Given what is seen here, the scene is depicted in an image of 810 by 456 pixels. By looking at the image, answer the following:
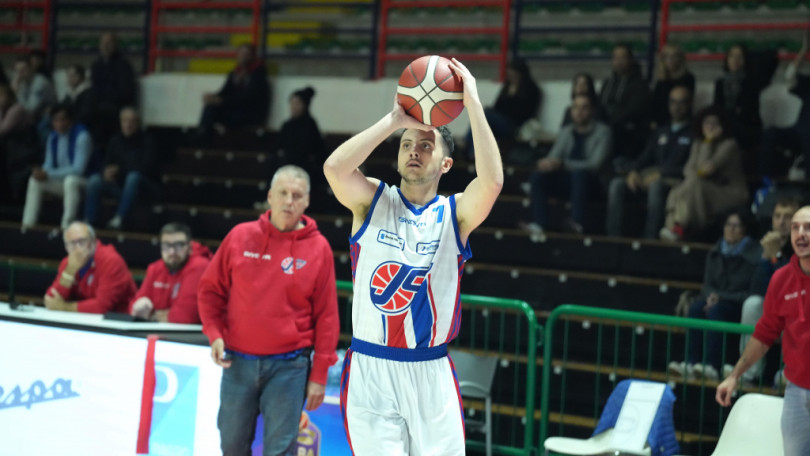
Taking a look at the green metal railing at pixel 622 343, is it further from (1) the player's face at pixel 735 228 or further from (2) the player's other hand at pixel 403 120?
(2) the player's other hand at pixel 403 120

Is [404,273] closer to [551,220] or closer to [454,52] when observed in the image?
[551,220]

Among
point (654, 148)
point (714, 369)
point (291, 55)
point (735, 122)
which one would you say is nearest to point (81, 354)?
point (714, 369)

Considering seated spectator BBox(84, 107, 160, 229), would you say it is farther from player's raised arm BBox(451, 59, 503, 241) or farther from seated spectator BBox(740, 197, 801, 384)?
player's raised arm BBox(451, 59, 503, 241)

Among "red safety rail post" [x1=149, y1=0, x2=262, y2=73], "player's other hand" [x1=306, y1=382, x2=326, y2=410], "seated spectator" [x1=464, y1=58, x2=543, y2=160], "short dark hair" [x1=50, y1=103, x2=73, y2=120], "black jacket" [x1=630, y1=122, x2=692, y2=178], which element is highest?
"red safety rail post" [x1=149, y1=0, x2=262, y2=73]

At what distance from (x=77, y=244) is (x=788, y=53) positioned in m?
8.50

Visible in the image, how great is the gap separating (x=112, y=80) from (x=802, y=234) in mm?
10420

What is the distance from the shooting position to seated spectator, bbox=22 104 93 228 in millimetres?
11883

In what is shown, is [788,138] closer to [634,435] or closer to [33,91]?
[634,435]

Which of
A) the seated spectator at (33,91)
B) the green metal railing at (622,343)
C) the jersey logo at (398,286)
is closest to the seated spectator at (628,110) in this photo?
the green metal railing at (622,343)

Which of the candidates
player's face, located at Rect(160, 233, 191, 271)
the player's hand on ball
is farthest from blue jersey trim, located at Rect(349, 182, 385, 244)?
player's face, located at Rect(160, 233, 191, 271)

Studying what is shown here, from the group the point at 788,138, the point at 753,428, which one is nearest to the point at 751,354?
the point at 753,428

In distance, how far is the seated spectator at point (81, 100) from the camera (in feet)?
41.6

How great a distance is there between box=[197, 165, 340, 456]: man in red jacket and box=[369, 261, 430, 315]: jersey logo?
63.0 inches

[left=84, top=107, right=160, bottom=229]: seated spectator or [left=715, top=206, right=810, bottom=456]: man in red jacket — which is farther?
[left=84, top=107, right=160, bottom=229]: seated spectator
